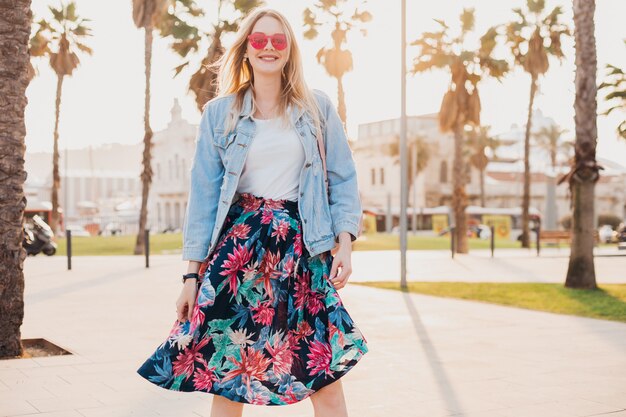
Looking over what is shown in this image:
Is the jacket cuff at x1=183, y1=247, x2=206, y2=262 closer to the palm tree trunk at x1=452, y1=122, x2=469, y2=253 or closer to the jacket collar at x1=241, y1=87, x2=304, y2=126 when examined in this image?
the jacket collar at x1=241, y1=87, x2=304, y2=126

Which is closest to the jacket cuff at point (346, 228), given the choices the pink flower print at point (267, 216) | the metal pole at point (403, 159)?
the pink flower print at point (267, 216)

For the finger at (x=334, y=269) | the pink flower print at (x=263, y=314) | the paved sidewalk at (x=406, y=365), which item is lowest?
the paved sidewalk at (x=406, y=365)

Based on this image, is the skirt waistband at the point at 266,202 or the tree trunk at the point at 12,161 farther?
the tree trunk at the point at 12,161

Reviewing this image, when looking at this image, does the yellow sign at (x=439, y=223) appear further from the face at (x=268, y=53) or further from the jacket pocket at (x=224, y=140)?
the jacket pocket at (x=224, y=140)

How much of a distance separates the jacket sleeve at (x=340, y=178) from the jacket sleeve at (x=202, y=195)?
0.41 meters

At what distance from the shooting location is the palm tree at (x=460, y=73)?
3134 centimetres

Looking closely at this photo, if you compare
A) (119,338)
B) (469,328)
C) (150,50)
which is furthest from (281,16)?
(150,50)

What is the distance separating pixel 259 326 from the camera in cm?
302

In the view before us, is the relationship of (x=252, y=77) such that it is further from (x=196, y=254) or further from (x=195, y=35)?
(x=195, y=35)

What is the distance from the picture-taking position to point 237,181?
3.07 m

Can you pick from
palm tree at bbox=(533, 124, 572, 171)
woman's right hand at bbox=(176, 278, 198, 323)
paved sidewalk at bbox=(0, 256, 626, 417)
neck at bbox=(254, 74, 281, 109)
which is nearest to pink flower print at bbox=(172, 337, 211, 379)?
woman's right hand at bbox=(176, 278, 198, 323)

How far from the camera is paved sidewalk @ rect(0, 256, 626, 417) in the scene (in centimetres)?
501

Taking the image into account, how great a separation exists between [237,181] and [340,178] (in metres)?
0.39

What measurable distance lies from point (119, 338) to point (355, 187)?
17.4ft
